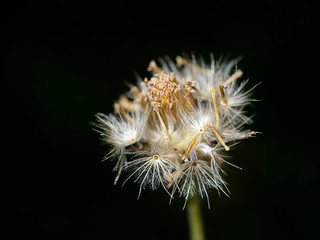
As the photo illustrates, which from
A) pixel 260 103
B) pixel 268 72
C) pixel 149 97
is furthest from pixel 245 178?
pixel 149 97

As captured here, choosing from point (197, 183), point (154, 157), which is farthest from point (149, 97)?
point (197, 183)

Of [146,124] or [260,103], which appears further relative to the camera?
[260,103]

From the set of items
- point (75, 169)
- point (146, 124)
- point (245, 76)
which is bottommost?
point (146, 124)

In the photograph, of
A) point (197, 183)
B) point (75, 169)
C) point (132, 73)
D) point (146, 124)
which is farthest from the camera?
point (132, 73)

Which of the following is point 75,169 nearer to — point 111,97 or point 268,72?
point 111,97

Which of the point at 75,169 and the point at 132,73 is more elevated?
the point at 132,73

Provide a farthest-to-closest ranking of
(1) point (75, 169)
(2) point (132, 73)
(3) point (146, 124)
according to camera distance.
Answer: (2) point (132, 73) < (1) point (75, 169) < (3) point (146, 124)

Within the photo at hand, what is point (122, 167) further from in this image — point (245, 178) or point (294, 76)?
point (294, 76)
